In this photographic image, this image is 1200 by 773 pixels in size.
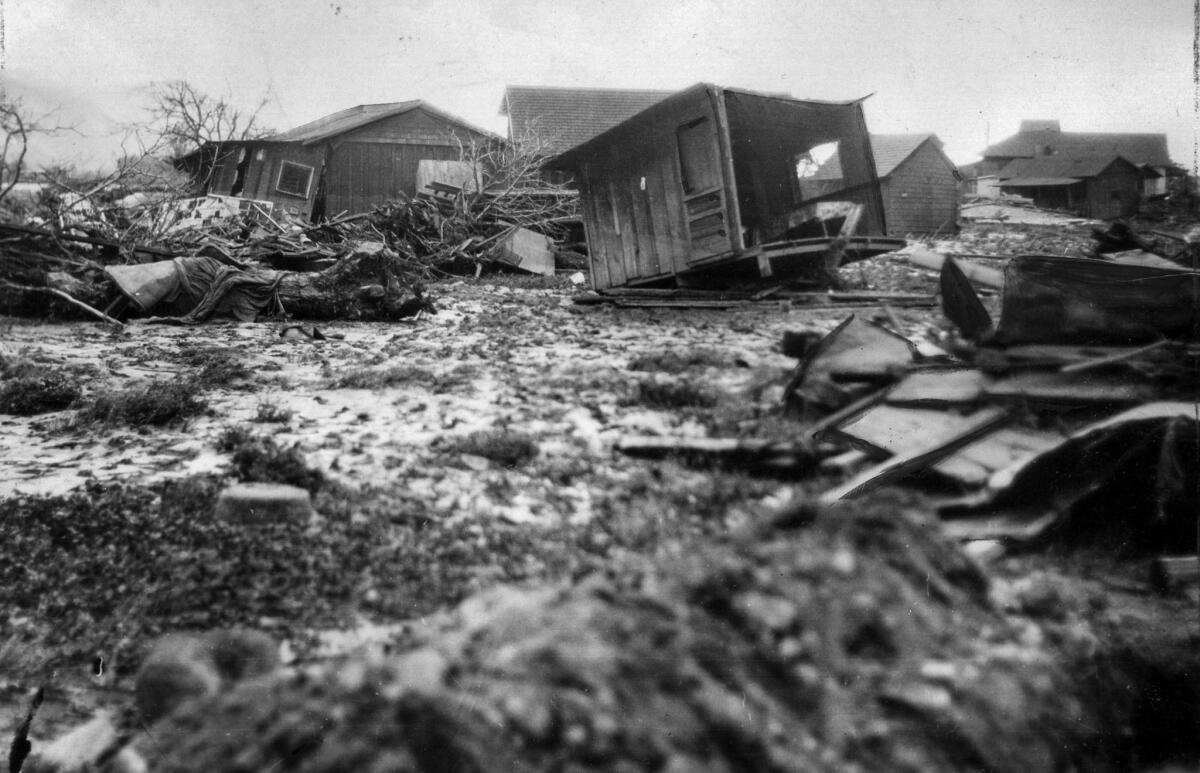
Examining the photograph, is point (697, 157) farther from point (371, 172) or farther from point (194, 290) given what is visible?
point (371, 172)

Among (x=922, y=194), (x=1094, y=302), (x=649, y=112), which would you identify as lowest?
(x=1094, y=302)

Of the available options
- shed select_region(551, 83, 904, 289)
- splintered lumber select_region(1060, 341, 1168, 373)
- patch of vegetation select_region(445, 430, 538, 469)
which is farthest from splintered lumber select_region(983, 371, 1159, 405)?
patch of vegetation select_region(445, 430, 538, 469)

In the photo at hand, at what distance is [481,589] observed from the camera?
209 cm

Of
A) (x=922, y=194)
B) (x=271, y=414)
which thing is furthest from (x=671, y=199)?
(x=271, y=414)

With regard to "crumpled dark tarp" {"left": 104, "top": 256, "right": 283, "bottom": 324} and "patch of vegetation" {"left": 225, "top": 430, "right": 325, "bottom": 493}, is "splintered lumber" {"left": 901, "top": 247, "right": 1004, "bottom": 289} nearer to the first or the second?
"patch of vegetation" {"left": 225, "top": 430, "right": 325, "bottom": 493}

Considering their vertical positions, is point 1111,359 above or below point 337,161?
below

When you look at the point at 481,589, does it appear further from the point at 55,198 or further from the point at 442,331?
the point at 55,198

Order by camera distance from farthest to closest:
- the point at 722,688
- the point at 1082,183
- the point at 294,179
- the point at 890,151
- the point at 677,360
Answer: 1. the point at 294,179
2. the point at 890,151
3. the point at 677,360
4. the point at 1082,183
5. the point at 722,688

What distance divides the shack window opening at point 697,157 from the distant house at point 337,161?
A: 13.0 meters

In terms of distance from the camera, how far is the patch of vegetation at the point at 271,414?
3641 mm

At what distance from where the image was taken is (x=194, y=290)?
7.62m

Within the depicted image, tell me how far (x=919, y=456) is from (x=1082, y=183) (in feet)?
4.46

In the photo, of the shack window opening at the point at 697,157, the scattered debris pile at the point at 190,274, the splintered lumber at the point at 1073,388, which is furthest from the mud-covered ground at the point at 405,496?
the scattered debris pile at the point at 190,274

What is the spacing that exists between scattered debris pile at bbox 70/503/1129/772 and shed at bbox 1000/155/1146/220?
3.94 ft
